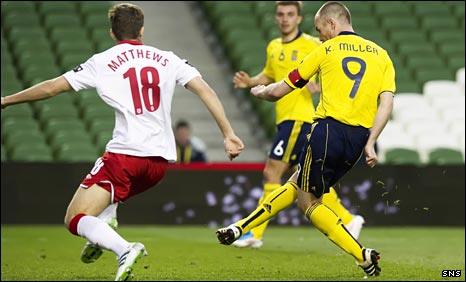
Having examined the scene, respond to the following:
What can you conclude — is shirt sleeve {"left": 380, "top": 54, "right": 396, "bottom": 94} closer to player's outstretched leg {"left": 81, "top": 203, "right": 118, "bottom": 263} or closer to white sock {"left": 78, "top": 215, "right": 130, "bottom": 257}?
player's outstretched leg {"left": 81, "top": 203, "right": 118, "bottom": 263}

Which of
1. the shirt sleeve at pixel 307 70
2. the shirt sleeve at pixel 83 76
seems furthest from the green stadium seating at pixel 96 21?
the shirt sleeve at pixel 83 76

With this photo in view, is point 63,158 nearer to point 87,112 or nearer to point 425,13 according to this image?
point 87,112

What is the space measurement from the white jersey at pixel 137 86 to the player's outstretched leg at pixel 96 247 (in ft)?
1.84

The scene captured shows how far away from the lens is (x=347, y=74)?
29.2ft

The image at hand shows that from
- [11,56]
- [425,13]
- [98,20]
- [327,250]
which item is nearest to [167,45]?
[98,20]

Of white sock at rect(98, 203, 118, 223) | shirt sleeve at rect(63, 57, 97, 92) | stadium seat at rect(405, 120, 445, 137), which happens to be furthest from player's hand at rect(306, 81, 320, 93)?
stadium seat at rect(405, 120, 445, 137)

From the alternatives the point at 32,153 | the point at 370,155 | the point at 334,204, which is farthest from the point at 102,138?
the point at 370,155

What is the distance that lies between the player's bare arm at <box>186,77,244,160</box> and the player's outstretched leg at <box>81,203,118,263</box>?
3.15ft

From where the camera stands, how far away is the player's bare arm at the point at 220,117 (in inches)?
320

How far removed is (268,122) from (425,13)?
462 cm

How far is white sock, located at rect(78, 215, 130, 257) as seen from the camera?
25.8 ft

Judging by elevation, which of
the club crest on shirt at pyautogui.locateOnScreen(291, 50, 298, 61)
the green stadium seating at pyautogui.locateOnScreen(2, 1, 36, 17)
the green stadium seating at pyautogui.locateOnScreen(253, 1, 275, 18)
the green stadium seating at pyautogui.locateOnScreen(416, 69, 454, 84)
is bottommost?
the green stadium seating at pyautogui.locateOnScreen(416, 69, 454, 84)

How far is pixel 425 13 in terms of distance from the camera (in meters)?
21.4

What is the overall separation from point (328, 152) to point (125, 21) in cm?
182
